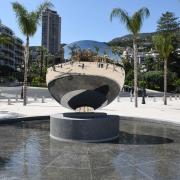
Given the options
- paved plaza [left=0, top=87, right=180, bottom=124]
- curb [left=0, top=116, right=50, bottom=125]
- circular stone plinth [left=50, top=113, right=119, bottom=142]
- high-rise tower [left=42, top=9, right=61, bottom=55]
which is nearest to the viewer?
circular stone plinth [left=50, top=113, right=119, bottom=142]

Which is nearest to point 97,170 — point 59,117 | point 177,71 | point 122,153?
point 122,153

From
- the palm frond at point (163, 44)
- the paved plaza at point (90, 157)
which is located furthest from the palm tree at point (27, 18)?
the paved plaza at point (90, 157)

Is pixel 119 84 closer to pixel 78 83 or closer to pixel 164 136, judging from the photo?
pixel 78 83

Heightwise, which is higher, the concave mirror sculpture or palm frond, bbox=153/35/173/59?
palm frond, bbox=153/35/173/59

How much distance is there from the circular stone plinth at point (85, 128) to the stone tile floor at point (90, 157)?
36 cm

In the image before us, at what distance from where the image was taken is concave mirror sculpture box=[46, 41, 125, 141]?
11.6 metres

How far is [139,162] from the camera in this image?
28.5ft

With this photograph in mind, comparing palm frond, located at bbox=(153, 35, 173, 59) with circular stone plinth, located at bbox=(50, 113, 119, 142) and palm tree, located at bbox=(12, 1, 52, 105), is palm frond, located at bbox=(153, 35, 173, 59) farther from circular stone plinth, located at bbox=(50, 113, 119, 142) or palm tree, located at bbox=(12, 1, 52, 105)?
circular stone plinth, located at bbox=(50, 113, 119, 142)

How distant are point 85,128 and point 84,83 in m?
1.41

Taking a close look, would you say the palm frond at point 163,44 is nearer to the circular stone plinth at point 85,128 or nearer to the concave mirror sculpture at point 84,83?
the concave mirror sculpture at point 84,83

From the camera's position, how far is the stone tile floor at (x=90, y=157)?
295 inches

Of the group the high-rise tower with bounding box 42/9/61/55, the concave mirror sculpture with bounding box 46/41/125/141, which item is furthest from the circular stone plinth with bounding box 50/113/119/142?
the high-rise tower with bounding box 42/9/61/55

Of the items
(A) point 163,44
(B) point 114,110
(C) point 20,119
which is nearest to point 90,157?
(C) point 20,119

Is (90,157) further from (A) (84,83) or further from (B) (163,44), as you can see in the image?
(B) (163,44)
